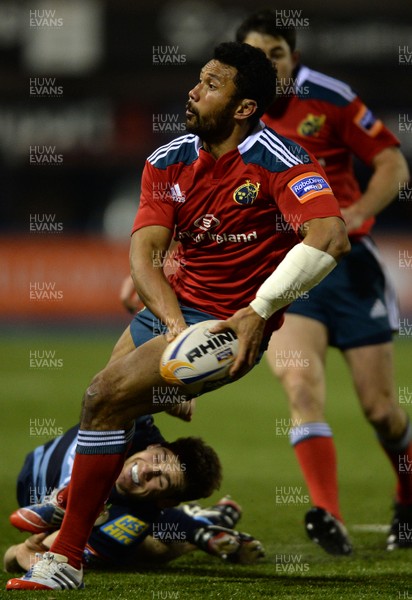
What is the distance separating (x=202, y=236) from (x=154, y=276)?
0.28 metres

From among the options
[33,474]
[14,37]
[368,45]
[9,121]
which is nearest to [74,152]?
[9,121]

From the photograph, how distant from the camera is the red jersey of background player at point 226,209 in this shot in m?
4.38

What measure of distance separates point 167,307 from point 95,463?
0.66 m

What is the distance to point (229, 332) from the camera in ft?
13.5

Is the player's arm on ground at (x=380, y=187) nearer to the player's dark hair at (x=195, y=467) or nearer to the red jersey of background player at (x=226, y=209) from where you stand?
the red jersey of background player at (x=226, y=209)

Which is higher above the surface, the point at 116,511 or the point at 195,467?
the point at 195,467

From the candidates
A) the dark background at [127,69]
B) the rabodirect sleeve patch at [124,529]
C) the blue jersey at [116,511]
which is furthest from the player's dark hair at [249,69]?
the dark background at [127,69]

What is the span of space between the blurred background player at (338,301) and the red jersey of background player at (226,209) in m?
1.32

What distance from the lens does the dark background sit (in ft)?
53.7

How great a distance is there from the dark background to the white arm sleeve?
1191 cm

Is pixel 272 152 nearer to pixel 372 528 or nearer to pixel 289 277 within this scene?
pixel 289 277

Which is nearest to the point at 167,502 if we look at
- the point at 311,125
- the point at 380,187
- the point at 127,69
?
the point at 380,187

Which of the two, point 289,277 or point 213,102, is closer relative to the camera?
point 289,277

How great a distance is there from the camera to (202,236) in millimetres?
4500
